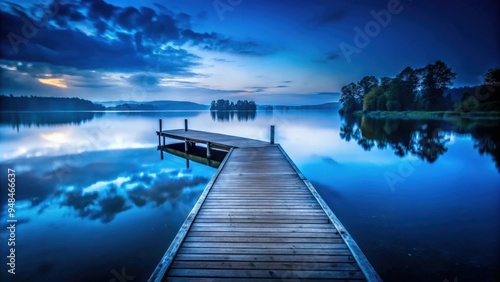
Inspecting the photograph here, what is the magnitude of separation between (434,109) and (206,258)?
66896 mm

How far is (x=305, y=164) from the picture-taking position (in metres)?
13.3

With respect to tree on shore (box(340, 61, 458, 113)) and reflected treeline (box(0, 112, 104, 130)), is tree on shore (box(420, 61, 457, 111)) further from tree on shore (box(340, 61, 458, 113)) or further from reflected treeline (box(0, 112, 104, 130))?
reflected treeline (box(0, 112, 104, 130))

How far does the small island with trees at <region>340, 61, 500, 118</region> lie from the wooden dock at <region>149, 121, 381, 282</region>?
5385cm

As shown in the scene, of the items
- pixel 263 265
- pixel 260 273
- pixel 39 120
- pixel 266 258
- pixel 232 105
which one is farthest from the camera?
pixel 232 105

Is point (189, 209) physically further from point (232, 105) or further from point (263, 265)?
point (232, 105)

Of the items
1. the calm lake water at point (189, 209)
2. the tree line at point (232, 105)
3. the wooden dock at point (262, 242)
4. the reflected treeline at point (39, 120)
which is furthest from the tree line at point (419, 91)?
the tree line at point (232, 105)

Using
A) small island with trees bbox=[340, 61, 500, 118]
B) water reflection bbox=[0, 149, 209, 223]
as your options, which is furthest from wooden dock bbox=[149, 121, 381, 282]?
small island with trees bbox=[340, 61, 500, 118]

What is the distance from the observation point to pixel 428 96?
5291 centimetres

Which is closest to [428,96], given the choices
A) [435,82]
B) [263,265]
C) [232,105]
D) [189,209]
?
[435,82]

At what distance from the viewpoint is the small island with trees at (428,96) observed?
4259cm

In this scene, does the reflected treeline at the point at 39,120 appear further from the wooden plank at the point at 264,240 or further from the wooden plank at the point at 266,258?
the wooden plank at the point at 266,258

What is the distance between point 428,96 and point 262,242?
6529 cm

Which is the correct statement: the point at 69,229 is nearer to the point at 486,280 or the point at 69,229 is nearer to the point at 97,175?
the point at 97,175

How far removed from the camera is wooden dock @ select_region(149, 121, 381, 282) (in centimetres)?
266
